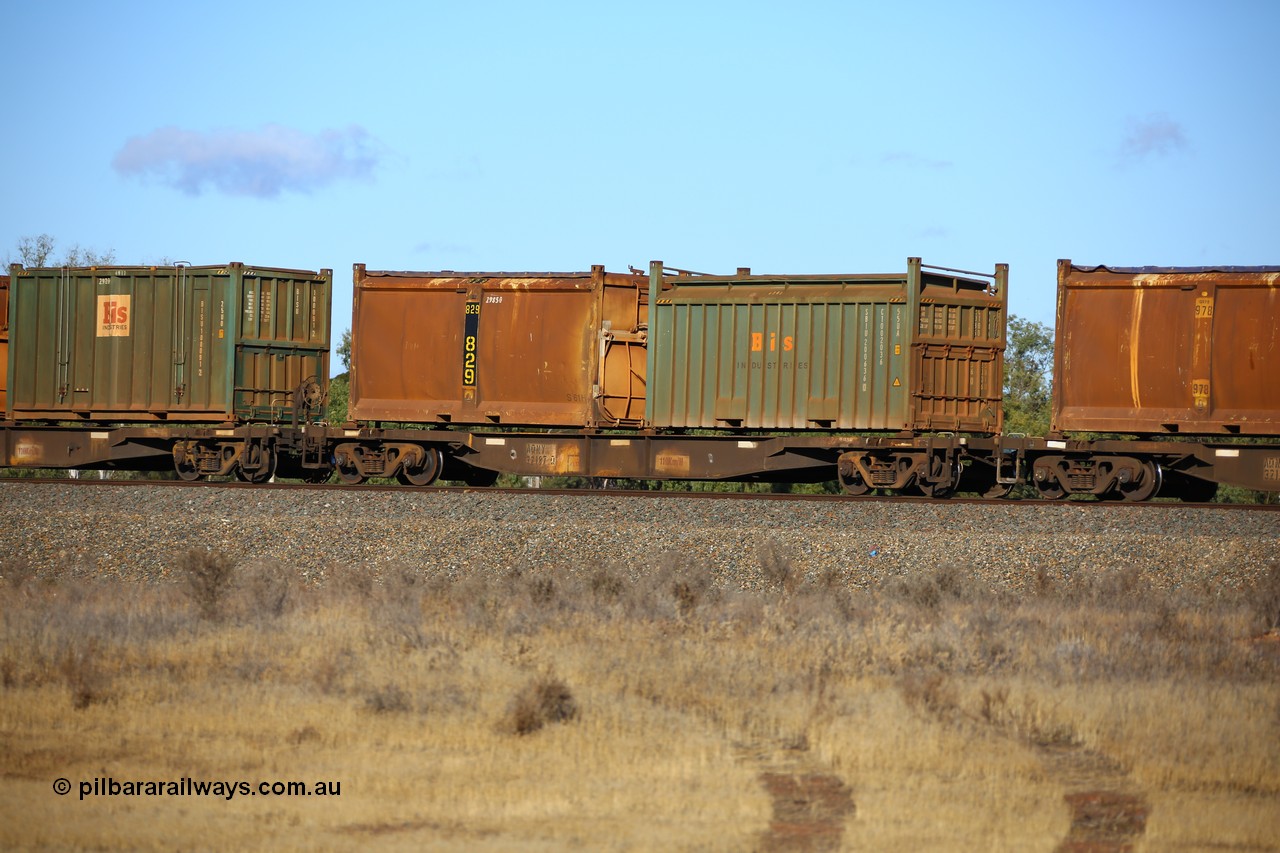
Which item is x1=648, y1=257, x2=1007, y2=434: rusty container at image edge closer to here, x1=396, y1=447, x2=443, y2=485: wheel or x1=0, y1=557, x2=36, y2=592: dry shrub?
x1=396, y1=447, x2=443, y2=485: wheel

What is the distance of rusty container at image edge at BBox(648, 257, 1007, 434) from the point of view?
18016 mm

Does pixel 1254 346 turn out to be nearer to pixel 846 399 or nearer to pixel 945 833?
pixel 846 399

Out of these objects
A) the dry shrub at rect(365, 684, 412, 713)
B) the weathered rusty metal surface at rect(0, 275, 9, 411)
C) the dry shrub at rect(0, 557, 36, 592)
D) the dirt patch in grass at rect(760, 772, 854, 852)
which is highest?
the weathered rusty metal surface at rect(0, 275, 9, 411)

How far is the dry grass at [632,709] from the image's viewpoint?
667 centimetres

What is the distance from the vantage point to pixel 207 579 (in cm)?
1203

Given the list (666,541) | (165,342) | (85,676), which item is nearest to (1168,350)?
(666,541)

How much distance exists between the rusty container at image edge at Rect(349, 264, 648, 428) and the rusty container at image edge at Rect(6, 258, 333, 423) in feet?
3.80

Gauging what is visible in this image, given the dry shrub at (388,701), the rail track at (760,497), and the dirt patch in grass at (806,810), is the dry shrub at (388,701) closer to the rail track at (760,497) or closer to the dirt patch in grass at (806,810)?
the dirt patch in grass at (806,810)

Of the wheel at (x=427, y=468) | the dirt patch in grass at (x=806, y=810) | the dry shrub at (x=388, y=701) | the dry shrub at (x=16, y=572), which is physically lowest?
the dirt patch in grass at (x=806, y=810)

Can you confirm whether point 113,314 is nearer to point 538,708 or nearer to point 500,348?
point 500,348

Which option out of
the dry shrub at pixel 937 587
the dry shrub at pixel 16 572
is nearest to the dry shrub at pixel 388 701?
the dry shrub at pixel 937 587

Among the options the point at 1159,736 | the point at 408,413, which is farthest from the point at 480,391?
the point at 1159,736

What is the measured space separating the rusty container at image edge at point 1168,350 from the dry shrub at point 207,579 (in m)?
11.3

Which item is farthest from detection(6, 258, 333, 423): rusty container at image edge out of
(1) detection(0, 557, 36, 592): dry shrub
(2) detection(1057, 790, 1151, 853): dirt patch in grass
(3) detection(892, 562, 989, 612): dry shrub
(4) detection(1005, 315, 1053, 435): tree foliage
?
(4) detection(1005, 315, 1053, 435): tree foliage
